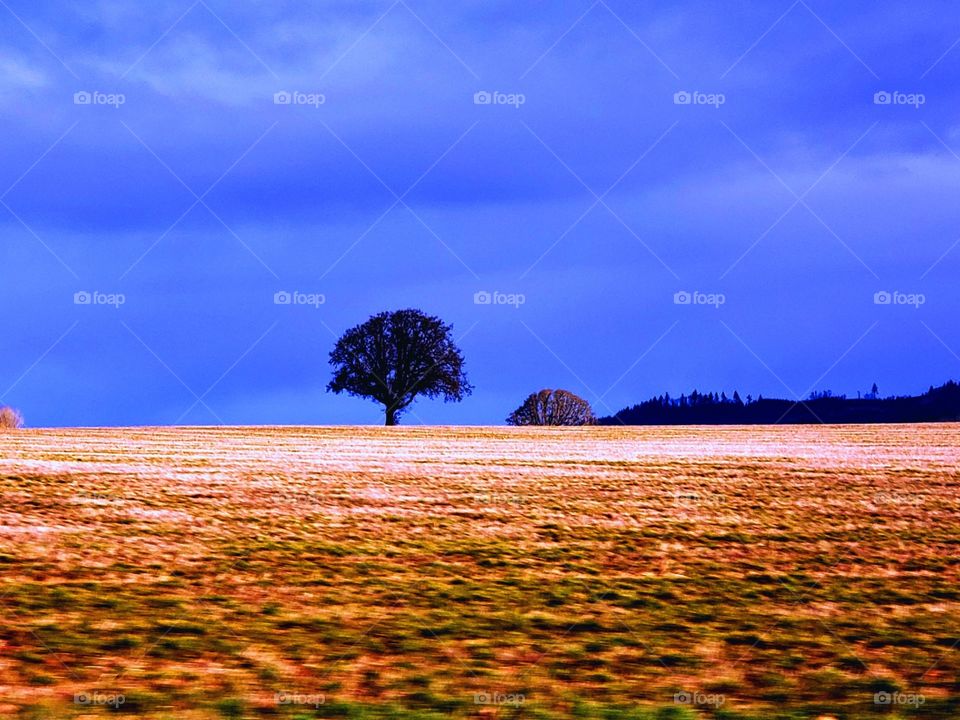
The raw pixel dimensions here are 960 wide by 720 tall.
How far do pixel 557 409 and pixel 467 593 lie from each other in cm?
7197

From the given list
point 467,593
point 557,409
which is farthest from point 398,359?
point 467,593

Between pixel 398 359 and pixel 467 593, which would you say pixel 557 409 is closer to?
pixel 398 359

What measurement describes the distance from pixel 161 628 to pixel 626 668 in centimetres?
582

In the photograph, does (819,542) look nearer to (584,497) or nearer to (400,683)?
(584,497)

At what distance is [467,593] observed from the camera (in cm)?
1362

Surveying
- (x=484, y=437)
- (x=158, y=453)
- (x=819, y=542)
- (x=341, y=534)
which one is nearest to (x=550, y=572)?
(x=341, y=534)

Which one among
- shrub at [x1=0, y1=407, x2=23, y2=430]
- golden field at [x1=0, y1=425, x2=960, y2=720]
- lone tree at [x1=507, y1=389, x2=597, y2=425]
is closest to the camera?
golden field at [x1=0, y1=425, x2=960, y2=720]

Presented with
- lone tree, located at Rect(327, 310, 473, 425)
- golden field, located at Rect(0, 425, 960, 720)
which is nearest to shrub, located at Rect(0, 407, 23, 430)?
lone tree, located at Rect(327, 310, 473, 425)

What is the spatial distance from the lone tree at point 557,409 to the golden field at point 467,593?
194 feet

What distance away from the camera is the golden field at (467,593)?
9555 mm

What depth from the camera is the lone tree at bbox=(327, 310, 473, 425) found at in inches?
2931

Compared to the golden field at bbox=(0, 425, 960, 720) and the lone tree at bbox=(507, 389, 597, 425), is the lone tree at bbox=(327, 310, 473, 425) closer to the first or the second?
the lone tree at bbox=(507, 389, 597, 425)

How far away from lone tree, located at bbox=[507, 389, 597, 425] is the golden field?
5926cm

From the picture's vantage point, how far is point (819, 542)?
1803 centimetres
